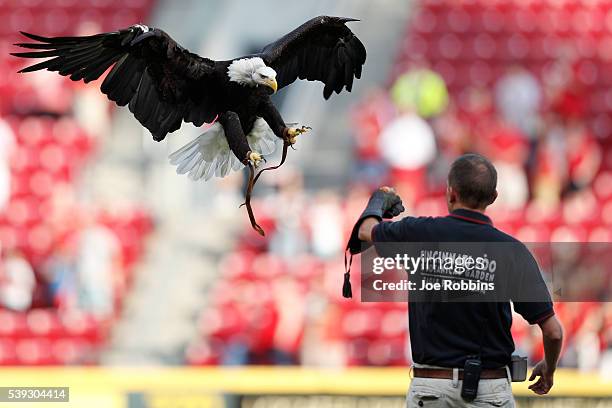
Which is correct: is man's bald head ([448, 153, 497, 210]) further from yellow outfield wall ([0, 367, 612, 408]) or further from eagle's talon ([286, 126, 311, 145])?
yellow outfield wall ([0, 367, 612, 408])

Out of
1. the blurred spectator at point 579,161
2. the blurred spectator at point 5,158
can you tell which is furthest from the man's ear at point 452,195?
the blurred spectator at point 5,158

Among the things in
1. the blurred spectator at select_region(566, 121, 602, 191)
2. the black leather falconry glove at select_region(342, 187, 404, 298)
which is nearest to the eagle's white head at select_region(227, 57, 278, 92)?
the black leather falconry glove at select_region(342, 187, 404, 298)

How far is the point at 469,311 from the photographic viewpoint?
4375 millimetres

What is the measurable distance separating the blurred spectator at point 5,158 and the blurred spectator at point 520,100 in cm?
501

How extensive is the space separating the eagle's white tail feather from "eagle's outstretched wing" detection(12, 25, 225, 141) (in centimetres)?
31

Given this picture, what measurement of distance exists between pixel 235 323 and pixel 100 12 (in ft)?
20.0

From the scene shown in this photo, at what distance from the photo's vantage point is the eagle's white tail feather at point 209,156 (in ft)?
15.7

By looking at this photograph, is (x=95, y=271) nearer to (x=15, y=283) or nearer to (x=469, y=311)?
(x=15, y=283)

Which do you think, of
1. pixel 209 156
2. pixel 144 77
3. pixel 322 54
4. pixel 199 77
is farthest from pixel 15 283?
pixel 199 77

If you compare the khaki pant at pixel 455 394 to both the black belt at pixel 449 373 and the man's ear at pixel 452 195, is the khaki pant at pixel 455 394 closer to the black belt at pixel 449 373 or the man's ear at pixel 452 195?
the black belt at pixel 449 373

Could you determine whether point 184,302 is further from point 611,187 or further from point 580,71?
point 580,71

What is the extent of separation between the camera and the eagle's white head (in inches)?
167

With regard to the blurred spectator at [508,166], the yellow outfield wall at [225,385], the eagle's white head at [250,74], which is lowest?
the yellow outfield wall at [225,385]

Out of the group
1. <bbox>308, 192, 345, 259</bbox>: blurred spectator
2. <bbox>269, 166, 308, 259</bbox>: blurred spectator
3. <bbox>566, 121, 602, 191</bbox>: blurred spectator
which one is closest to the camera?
<bbox>308, 192, 345, 259</bbox>: blurred spectator
